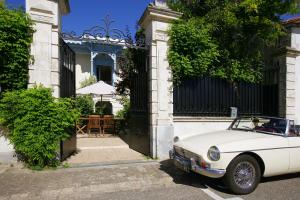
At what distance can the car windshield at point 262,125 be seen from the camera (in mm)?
5478

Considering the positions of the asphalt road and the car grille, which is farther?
the car grille

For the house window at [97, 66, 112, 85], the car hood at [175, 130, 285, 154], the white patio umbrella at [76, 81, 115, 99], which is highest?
the house window at [97, 66, 112, 85]

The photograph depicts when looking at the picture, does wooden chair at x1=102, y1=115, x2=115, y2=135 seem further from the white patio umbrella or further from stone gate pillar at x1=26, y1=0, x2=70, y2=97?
stone gate pillar at x1=26, y1=0, x2=70, y2=97

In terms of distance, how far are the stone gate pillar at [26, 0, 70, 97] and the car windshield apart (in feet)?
14.3

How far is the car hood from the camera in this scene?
4742 mm

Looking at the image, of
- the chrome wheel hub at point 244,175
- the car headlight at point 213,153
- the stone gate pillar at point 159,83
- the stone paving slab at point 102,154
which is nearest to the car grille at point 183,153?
the car headlight at point 213,153

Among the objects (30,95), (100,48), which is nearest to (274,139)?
(30,95)

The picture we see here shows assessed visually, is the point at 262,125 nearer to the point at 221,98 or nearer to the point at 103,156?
the point at 221,98

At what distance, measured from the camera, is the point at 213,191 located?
4.86 metres

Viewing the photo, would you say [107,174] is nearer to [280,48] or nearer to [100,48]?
[280,48]

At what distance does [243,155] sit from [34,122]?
434cm

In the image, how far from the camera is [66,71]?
292 inches

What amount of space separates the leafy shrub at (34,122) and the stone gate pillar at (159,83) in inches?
90.6

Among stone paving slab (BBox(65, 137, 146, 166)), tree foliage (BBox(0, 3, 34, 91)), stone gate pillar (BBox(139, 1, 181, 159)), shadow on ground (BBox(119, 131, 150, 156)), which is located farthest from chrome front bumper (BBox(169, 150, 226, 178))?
tree foliage (BBox(0, 3, 34, 91))
